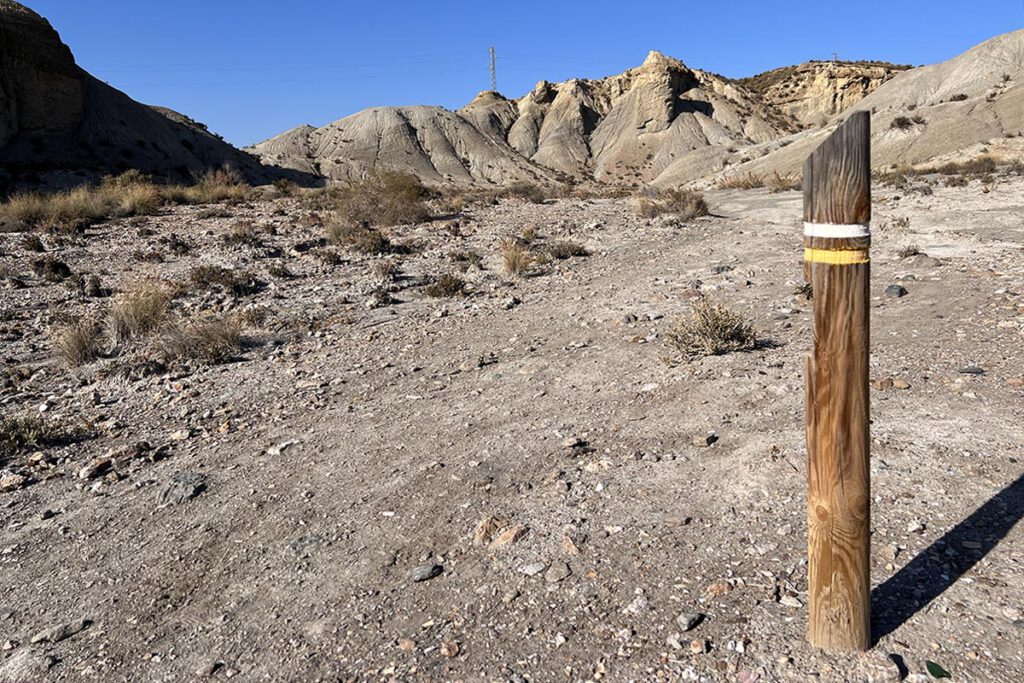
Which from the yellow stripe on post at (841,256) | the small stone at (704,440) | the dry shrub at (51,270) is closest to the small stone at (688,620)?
the yellow stripe on post at (841,256)

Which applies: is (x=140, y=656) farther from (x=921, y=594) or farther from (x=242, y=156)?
(x=242, y=156)

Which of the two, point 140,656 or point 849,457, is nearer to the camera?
point 849,457

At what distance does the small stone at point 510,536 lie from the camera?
3957 millimetres

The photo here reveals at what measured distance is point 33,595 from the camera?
3980mm

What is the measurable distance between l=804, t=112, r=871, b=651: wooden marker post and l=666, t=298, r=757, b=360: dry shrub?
400 cm

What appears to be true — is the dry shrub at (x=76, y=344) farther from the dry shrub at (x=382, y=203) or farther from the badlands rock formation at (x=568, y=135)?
the badlands rock formation at (x=568, y=135)

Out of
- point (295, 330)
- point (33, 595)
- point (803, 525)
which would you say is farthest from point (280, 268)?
point (803, 525)

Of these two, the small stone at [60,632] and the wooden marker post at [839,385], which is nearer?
the wooden marker post at [839,385]

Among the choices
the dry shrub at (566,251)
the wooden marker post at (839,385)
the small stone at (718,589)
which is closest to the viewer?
the wooden marker post at (839,385)

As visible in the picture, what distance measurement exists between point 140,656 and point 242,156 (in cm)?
5508

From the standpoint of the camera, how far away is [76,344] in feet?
27.1

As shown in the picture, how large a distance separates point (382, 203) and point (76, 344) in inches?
414

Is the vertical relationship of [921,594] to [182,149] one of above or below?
below

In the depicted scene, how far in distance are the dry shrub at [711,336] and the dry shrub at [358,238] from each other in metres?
8.05
